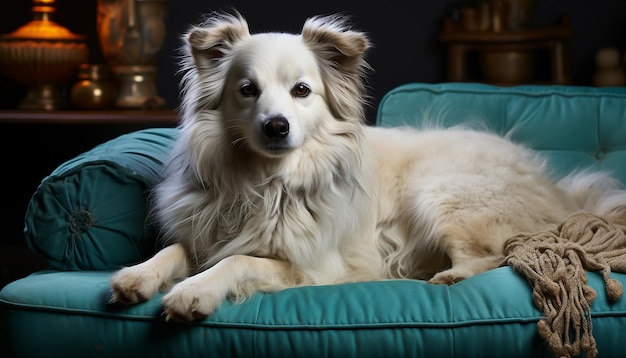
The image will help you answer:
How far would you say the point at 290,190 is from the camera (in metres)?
2.28

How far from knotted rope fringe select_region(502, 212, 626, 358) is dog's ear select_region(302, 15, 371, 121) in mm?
Answer: 646

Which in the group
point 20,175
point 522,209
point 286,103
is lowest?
point 20,175

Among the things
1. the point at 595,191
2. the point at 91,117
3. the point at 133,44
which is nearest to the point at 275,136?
the point at 595,191

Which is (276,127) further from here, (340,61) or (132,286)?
(132,286)

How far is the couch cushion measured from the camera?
3094 millimetres

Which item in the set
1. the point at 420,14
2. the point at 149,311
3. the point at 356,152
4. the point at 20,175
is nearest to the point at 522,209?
the point at 356,152

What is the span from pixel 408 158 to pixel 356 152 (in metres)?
0.46

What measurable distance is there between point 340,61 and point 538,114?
1149 mm

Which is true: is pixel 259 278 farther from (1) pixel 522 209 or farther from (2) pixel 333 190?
(1) pixel 522 209

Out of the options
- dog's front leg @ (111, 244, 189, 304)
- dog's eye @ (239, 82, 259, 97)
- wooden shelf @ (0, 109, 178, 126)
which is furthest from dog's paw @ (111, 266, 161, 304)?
wooden shelf @ (0, 109, 178, 126)

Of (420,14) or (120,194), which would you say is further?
(420,14)

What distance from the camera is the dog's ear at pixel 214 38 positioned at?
2273 mm

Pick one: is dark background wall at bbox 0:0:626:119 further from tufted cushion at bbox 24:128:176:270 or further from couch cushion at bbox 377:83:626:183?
tufted cushion at bbox 24:128:176:270

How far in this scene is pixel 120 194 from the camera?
7.72ft
